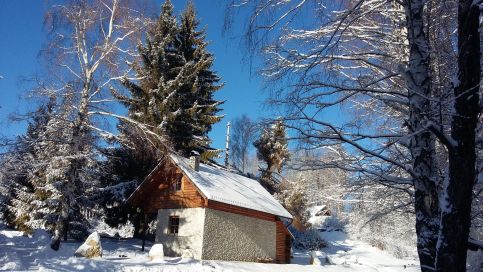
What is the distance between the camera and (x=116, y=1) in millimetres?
17156

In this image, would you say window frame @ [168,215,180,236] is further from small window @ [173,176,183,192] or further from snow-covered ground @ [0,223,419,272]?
snow-covered ground @ [0,223,419,272]

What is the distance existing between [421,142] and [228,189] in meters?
16.5

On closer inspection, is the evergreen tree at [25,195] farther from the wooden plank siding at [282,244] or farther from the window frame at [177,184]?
the wooden plank siding at [282,244]

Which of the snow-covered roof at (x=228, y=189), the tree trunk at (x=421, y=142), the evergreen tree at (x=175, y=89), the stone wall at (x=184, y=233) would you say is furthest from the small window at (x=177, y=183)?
the tree trunk at (x=421, y=142)

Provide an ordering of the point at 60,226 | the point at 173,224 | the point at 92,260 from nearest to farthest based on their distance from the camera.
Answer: the point at 92,260
the point at 60,226
the point at 173,224

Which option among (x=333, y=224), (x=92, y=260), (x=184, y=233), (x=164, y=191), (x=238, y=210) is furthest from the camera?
(x=333, y=224)

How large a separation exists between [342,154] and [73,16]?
14.3 metres

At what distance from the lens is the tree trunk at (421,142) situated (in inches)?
165

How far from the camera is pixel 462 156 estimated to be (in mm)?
3545

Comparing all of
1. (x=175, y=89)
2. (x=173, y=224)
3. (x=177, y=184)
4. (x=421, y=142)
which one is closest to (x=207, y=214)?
(x=173, y=224)

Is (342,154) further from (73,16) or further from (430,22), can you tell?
(73,16)

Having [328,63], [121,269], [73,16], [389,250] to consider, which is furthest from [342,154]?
[389,250]

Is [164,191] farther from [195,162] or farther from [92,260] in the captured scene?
[92,260]

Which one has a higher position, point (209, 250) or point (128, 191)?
point (128, 191)
